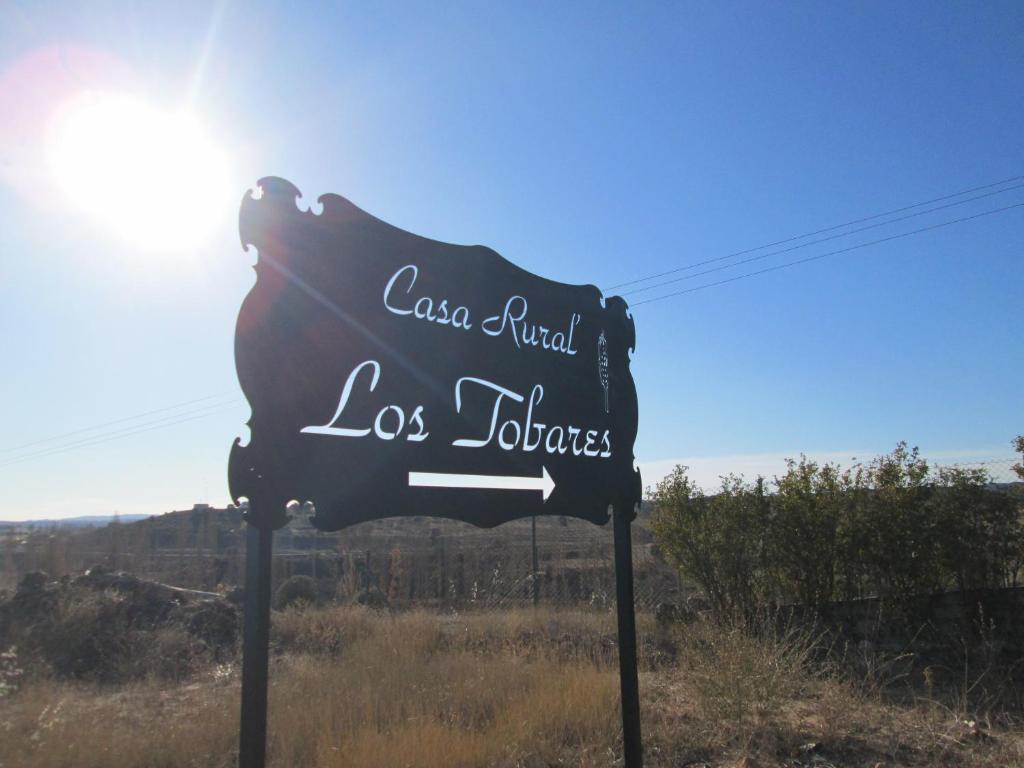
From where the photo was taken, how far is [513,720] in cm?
536

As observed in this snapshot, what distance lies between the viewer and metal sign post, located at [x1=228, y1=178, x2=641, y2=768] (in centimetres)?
329

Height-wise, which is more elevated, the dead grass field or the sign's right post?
the sign's right post

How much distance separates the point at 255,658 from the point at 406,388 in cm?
143

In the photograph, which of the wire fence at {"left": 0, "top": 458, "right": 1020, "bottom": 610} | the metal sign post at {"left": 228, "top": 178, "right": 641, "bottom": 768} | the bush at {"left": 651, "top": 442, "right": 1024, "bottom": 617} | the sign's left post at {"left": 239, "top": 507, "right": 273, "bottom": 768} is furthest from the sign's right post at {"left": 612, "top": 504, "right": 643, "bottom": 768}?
the wire fence at {"left": 0, "top": 458, "right": 1020, "bottom": 610}

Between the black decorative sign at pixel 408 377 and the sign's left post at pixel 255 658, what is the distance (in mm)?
182

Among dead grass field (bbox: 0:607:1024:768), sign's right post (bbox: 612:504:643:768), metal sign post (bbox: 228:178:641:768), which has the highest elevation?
metal sign post (bbox: 228:178:641:768)

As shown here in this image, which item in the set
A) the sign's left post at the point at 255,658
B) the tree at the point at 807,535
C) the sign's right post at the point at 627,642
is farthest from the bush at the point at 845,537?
the sign's left post at the point at 255,658

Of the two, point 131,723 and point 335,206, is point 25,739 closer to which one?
point 131,723

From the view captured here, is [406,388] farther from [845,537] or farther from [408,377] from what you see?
[845,537]

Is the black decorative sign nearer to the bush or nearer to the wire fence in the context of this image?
the bush

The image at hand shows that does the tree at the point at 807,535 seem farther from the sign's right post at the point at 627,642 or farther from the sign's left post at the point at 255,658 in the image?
the sign's left post at the point at 255,658

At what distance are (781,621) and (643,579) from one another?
7699 mm

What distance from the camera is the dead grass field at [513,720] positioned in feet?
16.4

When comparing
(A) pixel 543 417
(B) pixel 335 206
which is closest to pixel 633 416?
(A) pixel 543 417
